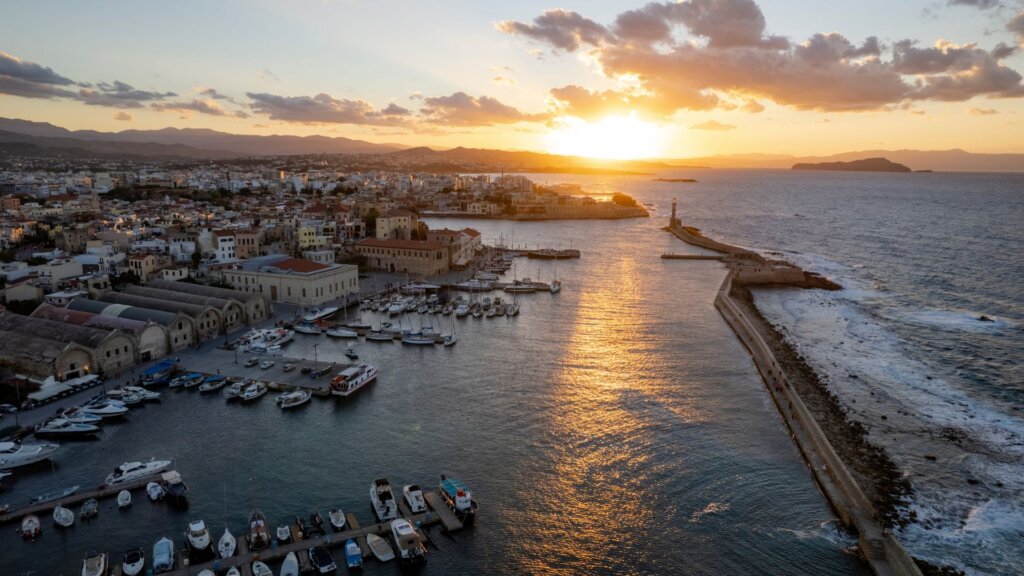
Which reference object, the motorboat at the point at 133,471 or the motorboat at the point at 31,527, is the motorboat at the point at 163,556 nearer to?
the motorboat at the point at 31,527

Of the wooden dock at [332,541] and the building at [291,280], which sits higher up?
the building at [291,280]

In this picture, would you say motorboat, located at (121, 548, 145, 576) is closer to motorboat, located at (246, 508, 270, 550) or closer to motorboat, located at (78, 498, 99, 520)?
motorboat, located at (246, 508, 270, 550)

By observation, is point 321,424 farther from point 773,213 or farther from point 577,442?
point 773,213

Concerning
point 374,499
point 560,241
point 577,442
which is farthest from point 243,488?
point 560,241

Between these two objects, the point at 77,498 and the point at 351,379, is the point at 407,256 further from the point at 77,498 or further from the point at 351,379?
the point at 77,498

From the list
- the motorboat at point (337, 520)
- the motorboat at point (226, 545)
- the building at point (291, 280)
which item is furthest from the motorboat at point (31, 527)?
the building at point (291, 280)

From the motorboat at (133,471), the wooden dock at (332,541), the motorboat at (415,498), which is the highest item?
the motorboat at (415,498)

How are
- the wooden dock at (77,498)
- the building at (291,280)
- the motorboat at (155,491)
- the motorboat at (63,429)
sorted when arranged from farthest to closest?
the building at (291,280) → the motorboat at (63,429) → the motorboat at (155,491) → the wooden dock at (77,498)

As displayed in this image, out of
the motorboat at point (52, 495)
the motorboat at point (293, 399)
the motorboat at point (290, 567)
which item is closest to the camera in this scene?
the motorboat at point (290, 567)
